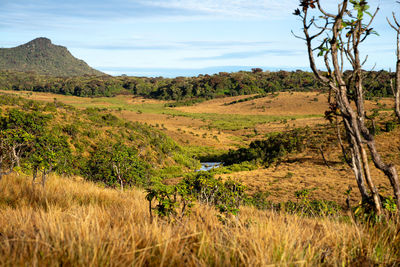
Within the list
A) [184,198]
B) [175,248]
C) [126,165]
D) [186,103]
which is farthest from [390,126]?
[186,103]

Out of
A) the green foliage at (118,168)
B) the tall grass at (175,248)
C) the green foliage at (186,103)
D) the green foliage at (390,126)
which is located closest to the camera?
the tall grass at (175,248)

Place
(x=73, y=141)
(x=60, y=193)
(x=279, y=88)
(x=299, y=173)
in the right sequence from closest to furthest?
(x=60, y=193)
(x=299, y=173)
(x=73, y=141)
(x=279, y=88)

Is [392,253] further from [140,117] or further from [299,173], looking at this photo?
[140,117]

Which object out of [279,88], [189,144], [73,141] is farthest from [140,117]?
[279,88]

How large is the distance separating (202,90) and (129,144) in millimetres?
69834

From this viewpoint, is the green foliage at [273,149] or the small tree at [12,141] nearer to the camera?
the small tree at [12,141]

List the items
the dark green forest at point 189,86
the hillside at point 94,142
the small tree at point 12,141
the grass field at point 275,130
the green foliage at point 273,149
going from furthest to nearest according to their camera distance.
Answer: the dark green forest at point 189,86, the green foliage at point 273,149, the grass field at point 275,130, the hillside at point 94,142, the small tree at point 12,141

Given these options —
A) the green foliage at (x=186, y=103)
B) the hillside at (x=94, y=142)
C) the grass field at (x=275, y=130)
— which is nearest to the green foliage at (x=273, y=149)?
the grass field at (x=275, y=130)

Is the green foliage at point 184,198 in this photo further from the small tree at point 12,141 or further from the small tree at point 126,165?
the small tree at point 12,141

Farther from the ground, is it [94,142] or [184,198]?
[184,198]

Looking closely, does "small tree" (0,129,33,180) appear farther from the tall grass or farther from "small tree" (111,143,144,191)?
the tall grass

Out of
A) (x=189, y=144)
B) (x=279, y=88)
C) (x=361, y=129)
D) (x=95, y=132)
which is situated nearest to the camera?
(x=361, y=129)

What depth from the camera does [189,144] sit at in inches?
1362

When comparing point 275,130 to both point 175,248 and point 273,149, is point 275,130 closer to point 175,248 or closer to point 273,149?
point 273,149
